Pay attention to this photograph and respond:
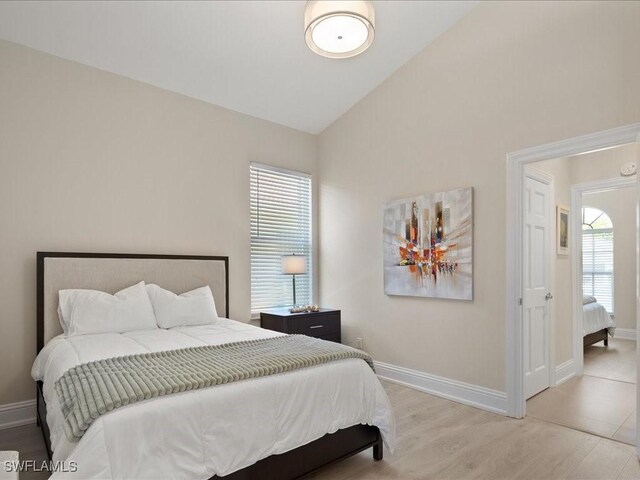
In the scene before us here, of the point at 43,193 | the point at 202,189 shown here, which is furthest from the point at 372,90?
the point at 43,193

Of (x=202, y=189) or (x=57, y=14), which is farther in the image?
(x=202, y=189)

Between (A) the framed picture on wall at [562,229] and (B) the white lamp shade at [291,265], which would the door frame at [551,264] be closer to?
(A) the framed picture on wall at [562,229]

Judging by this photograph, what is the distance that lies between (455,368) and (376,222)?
1.69m

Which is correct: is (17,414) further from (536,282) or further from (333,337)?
(536,282)

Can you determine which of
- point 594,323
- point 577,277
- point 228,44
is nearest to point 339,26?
point 228,44

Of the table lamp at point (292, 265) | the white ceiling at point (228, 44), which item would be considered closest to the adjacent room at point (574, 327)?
the white ceiling at point (228, 44)

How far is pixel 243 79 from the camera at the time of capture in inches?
159

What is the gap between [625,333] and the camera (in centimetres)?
652

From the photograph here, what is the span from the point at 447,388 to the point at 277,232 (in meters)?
Result: 2.47

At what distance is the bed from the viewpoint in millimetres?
5231

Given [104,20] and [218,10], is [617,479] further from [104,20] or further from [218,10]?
[104,20]

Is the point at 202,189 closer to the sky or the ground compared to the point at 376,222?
closer to the sky

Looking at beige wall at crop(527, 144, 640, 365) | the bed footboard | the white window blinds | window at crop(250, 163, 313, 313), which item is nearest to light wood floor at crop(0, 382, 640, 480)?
the bed footboard

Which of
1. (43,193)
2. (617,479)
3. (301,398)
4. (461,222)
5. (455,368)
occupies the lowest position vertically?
(617,479)
